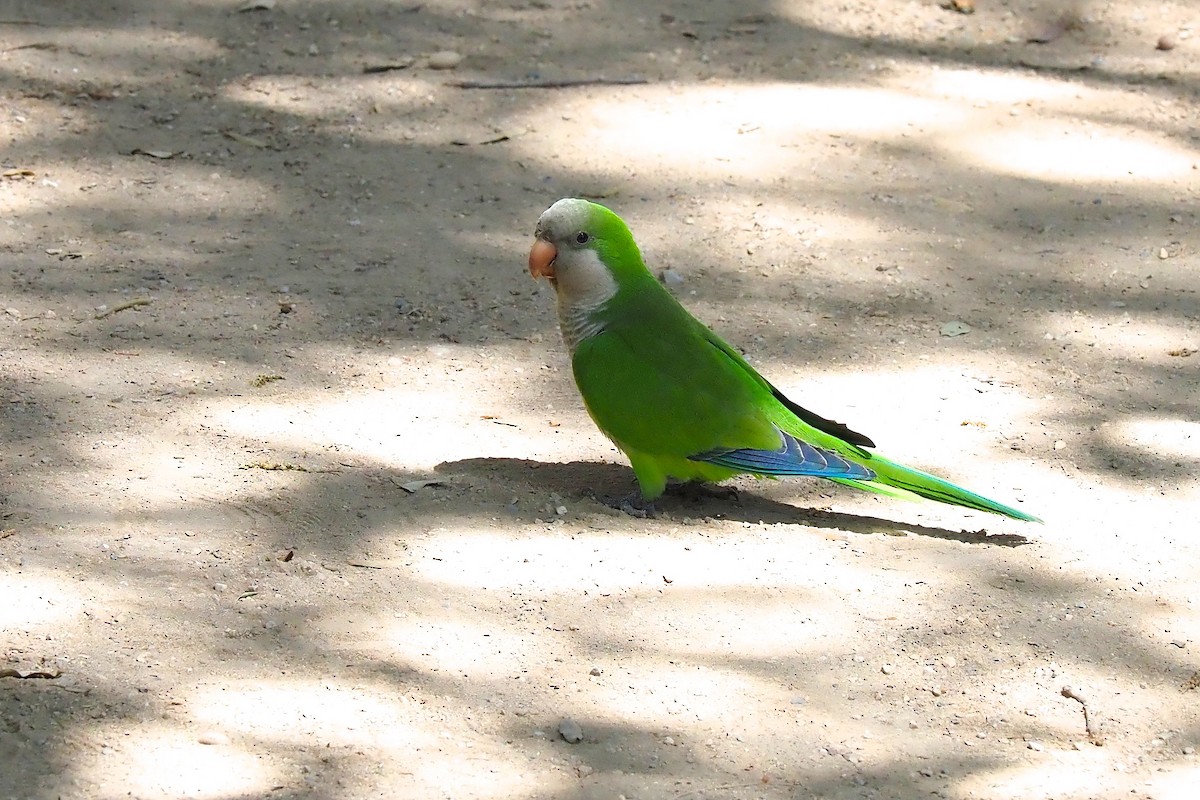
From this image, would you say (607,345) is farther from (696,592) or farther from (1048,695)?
(1048,695)

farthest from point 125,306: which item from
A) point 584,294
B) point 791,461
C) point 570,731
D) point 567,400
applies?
point 570,731

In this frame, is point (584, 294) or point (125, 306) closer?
point (584, 294)

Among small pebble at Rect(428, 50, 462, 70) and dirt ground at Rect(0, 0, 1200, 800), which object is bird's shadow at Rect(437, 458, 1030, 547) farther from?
small pebble at Rect(428, 50, 462, 70)

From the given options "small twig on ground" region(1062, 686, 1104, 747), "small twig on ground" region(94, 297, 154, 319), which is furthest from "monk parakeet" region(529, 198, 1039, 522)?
"small twig on ground" region(94, 297, 154, 319)

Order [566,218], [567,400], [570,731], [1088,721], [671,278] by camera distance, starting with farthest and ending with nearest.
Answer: [671,278], [567,400], [566,218], [1088,721], [570,731]

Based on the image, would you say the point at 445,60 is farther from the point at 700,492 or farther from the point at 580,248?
the point at 700,492

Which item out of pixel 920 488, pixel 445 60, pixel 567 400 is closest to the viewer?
pixel 920 488

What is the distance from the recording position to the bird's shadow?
3.37 metres

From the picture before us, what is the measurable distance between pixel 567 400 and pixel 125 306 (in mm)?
1330

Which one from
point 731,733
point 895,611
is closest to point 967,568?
point 895,611

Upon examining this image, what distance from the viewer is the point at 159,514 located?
3.08 metres

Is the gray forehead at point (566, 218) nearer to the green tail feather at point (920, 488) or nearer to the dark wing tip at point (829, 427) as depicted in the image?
the dark wing tip at point (829, 427)

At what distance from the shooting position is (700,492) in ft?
11.9

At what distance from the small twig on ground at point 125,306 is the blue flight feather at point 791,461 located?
5.94ft
